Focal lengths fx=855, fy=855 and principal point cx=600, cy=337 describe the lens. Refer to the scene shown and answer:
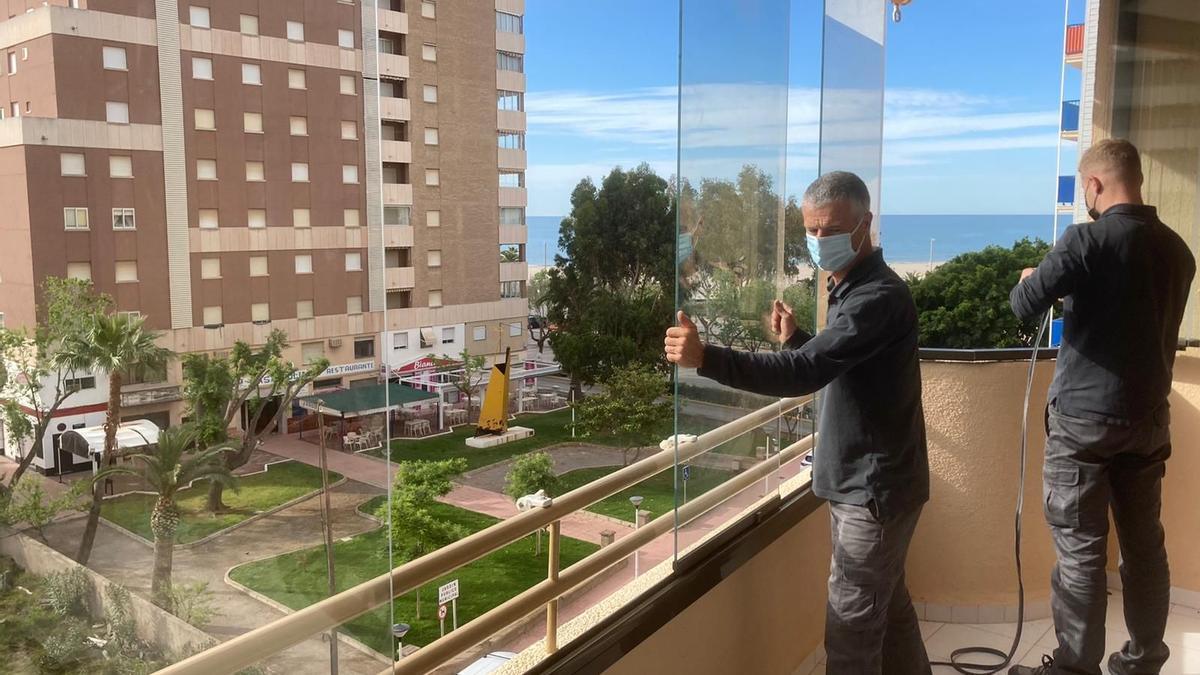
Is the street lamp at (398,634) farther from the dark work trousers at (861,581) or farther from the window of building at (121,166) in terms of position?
the dark work trousers at (861,581)

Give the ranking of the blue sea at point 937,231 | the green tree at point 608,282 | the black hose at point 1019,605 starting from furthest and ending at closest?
the blue sea at point 937,231, the green tree at point 608,282, the black hose at point 1019,605

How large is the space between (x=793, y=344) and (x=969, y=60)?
2214 inches

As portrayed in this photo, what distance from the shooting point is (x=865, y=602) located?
1.42m

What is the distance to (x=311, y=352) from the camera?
975 mm

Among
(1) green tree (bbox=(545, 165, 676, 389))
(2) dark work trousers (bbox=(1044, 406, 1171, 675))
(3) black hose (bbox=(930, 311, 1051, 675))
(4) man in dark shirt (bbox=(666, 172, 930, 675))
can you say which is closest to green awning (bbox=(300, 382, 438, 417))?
(4) man in dark shirt (bbox=(666, 172, 930, 675))

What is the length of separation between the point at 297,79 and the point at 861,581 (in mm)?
1143

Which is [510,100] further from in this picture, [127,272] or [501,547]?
[127,272]

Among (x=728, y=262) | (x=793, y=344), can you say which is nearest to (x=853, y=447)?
(x=793, y=344)

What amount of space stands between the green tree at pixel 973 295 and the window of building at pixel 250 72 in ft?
36.6

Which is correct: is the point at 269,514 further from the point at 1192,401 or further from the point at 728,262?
the point at 1192,401

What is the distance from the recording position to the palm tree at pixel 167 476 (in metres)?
0.88

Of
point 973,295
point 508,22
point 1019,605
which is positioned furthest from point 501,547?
point 508,22

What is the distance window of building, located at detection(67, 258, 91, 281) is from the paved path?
0.79ft

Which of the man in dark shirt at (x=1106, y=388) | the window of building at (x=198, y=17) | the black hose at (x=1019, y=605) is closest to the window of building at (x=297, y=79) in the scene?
the window of building at (x=198, y=17)
